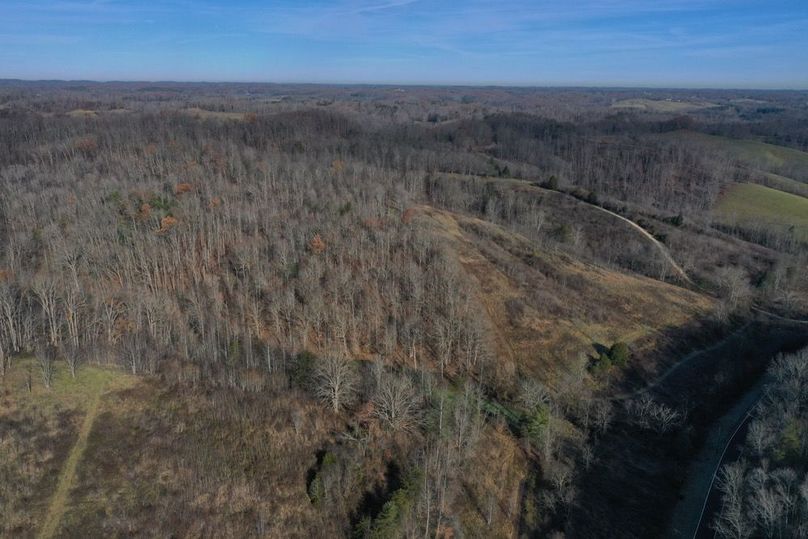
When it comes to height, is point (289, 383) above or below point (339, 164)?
below

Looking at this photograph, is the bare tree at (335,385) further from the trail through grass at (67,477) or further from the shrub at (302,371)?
the trail through grass at (67,477)

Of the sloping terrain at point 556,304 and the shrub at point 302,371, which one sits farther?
the sloping terrain at point 556,304

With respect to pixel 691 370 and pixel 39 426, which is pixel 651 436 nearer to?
pixel 691 370

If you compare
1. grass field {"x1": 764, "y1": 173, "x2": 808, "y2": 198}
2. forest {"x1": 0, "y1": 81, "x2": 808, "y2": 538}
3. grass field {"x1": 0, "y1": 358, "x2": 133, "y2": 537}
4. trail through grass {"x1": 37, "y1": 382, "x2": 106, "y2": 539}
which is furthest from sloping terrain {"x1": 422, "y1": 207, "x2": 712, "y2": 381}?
grass field {"x1": 764, "y1": 173, "x2": 808, "y2": 198}

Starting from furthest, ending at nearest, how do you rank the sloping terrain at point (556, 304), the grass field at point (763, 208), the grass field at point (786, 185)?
1. the grass field at point (786, 185)
2. the grass field at point (763, 208)
3. the sloping terrain at point (556, 304)

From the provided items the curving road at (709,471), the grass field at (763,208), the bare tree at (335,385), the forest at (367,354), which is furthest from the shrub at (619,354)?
the grass field at (763,208)

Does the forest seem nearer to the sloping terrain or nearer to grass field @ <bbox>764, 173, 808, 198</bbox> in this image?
the sloping terrain

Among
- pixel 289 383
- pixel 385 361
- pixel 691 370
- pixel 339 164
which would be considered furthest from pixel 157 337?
pixel 339 164

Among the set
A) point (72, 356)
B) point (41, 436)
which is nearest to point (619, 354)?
point (41, 436)
